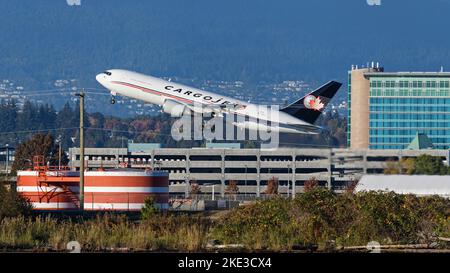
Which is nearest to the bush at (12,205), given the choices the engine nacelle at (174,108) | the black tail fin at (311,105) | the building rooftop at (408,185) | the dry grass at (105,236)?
the dry grass at (105,236)

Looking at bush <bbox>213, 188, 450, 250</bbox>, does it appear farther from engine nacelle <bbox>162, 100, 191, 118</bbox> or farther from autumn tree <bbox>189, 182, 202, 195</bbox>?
autumn tree <bbox>189, 182, 202, 195</bbox>

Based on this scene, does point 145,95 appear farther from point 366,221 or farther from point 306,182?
point 366,221

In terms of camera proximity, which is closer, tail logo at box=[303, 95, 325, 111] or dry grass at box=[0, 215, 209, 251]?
dry grass at box=[0, 215, 209, 251]

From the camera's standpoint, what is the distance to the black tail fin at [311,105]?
153375 millimetres

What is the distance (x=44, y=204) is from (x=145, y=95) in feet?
148

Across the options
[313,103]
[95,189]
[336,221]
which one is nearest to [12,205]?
[336,221]

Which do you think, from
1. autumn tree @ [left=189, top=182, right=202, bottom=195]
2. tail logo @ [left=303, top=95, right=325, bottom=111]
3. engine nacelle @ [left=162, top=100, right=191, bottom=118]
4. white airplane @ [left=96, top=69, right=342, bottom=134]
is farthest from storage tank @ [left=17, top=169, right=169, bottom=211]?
autumn tree @ [left=189, top=182, right=202, bottom=195]

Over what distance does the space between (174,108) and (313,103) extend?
73.2 ft

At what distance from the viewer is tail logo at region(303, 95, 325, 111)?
15575 cm

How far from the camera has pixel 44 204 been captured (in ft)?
328

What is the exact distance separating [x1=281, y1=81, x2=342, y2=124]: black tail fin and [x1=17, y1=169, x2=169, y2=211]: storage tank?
5300 cm

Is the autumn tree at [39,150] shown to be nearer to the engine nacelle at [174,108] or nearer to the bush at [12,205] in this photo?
the engine nacelle at [174,108]

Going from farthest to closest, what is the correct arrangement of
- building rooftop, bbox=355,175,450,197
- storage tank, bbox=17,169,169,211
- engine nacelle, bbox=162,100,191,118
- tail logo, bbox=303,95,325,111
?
tail logo, bbox=303,95,325,111 → engine nacelle, bbox=162,100,191,118 → storage tank, bbox=17,169,169,211 → building rooftop, bbox=355,175,450,197
